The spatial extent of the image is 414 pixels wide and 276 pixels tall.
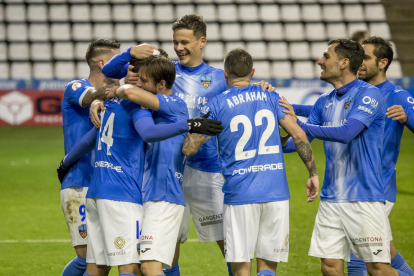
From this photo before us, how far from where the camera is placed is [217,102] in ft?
12.7

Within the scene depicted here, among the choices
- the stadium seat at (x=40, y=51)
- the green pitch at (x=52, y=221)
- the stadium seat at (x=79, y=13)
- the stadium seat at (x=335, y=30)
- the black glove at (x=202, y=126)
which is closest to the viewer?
the black glove at (x=202, y=126)

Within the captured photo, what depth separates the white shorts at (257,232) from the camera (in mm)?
3756

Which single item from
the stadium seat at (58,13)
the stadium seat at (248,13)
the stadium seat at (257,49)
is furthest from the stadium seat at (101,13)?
the stadium seat at (257,49)

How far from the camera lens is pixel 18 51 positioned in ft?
57.7

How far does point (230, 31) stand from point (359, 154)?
15.1 metres

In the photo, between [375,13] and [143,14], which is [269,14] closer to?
[375,13]

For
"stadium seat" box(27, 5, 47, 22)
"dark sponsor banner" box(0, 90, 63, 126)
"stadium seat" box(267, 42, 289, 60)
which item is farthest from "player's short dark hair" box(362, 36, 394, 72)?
"stadium seat" box(27, 5, 47, 22)

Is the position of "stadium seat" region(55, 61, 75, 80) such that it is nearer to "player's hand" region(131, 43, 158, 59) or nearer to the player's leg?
the player's leg

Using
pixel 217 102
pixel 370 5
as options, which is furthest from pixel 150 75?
pixel 370 5

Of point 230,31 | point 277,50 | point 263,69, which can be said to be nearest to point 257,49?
point 277,50

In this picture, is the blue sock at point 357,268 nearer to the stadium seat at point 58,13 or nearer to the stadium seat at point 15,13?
the stadium seat at point 58,13

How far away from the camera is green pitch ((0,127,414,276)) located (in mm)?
5789

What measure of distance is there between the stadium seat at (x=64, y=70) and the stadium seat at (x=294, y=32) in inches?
304

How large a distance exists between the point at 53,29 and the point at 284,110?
52.4 feet
